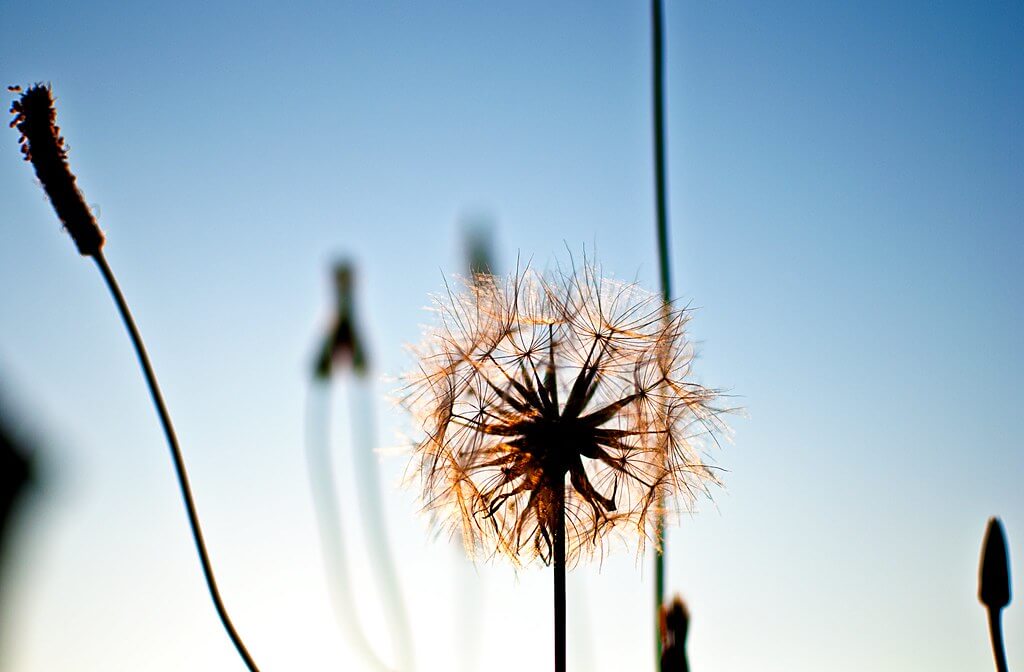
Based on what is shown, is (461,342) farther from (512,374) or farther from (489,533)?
(489,533)

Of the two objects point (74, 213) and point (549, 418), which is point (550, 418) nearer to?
point (549, 418)

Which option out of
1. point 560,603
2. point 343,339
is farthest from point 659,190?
point 343,339

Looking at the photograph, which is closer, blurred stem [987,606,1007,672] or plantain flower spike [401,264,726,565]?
blurred stem [987,606,1007,672]

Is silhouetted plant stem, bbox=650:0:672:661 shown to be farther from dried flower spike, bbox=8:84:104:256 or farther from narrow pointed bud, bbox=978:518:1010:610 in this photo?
dried flower spike, bbox=8:84:104:256

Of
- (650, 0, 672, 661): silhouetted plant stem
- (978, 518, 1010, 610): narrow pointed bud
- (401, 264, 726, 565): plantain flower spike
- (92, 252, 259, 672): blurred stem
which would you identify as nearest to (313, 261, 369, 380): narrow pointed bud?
(401, 264, 726, 565): plantain flower spike

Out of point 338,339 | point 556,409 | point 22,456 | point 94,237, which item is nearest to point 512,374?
point 556,409

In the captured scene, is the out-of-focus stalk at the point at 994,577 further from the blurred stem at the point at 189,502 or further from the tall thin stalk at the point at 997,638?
the blurred stem at the point at 189,502
